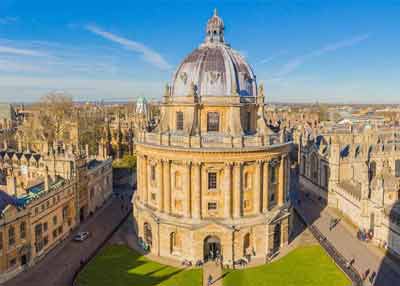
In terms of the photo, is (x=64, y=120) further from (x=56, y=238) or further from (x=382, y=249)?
(x=382, y=249)

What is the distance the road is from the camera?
36688mm

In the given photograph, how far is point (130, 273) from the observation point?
125 ft

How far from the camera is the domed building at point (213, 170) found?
131 feet

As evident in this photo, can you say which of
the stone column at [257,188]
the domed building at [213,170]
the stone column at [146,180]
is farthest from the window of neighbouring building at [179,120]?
the stone column at [257,188]

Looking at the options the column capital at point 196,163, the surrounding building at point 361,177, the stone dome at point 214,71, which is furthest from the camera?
the surrounding building at point 361,177

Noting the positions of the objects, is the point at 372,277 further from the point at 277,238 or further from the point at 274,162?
the point at 274,162

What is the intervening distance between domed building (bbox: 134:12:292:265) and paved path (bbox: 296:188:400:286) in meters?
7.41

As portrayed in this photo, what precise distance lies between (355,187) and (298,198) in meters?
11.1

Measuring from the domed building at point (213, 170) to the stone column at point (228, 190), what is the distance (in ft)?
0.33

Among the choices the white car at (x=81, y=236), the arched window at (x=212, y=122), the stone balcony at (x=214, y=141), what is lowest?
the white car at (x=81, y=236)

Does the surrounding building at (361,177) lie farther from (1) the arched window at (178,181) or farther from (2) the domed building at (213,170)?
(1) the arched window at (178,181)

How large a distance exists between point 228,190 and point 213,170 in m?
2.80

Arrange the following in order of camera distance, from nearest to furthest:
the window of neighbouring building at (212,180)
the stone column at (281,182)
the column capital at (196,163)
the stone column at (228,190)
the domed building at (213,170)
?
Result: the column capital at (196,163) → the stone column at (228,190) → the domed building at (213,170) → the window of neighbouring building at (212,180) → the stone column at (281,182)

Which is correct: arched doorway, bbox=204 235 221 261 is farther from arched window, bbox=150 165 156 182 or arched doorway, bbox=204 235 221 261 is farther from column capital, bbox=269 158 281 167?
column capital, bbox=269 158 281 167
